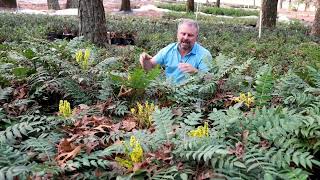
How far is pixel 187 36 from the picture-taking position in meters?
5.01

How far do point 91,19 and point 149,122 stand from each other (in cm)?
591

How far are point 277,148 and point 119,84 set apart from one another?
158 centimetres

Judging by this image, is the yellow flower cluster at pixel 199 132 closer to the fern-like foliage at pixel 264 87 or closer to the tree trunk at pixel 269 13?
the fern-like foliage at pixel 264 87

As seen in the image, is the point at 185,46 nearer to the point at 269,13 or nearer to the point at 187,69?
the point at 187,69

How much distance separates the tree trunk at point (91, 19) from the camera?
8.55 metres

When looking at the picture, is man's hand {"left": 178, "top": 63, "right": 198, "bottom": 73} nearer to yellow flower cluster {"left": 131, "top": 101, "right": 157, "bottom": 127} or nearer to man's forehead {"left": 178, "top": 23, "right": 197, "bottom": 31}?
yellow flower cluster {"left": 131, "top": 101, "right": 157, "bottom": 127}

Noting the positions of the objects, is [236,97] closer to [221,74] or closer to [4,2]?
[221,74]

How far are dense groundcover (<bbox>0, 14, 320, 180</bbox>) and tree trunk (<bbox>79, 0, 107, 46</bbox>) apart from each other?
3.87 m

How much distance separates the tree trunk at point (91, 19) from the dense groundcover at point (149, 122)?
387 centimetres

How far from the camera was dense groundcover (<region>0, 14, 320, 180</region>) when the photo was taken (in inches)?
85.3

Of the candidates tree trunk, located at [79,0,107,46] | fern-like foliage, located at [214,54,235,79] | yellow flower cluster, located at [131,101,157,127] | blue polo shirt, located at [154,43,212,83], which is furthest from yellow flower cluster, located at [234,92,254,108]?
tree trunk, located at [79,0,107,46]

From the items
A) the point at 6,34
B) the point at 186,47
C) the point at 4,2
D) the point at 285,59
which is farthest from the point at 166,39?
the point at 4,2

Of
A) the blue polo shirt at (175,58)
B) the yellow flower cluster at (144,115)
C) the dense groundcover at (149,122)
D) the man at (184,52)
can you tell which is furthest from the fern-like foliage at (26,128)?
the blue polo shirt at (175,58)

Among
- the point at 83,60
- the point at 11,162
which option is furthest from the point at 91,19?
the point at 11,162
